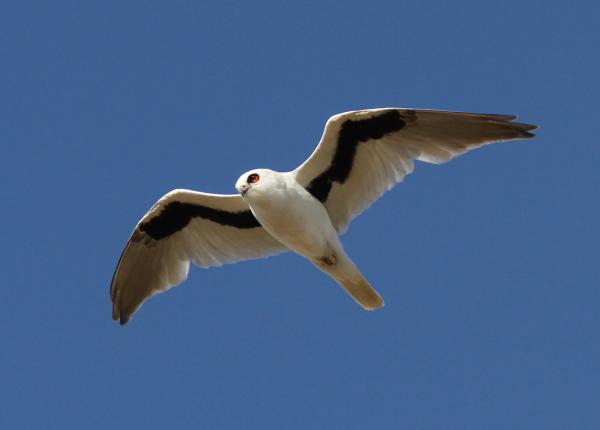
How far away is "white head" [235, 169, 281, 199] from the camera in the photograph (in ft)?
56.5

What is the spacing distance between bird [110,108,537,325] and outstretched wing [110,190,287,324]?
0.05 ft

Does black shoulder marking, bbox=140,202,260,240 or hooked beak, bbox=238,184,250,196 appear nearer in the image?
hooked beak, bbox=238,184,250,196

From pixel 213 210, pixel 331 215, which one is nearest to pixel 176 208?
pixel 213 210

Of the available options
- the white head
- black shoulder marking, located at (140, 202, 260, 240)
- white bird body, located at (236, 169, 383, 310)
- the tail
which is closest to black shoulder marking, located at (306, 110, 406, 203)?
white bird body, located at (236, 169, 383, 310)

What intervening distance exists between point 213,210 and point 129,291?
1998mm

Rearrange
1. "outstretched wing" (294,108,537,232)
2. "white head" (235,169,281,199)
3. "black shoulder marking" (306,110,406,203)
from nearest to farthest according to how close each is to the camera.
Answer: "white head" (235,169,281,199) → "outstretched wing" (294,108,537,232) → "black shoulder marking" (306,110,406,203)

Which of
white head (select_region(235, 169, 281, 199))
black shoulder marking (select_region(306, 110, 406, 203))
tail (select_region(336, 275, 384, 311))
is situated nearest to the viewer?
white head (select_region(235, 169, 281, 199))

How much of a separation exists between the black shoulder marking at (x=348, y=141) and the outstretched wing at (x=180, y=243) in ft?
4.56

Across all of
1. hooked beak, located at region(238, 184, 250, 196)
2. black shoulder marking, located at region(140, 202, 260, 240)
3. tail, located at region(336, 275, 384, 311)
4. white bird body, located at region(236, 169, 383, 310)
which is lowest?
tail, located at region(336, 275, 384, 311)

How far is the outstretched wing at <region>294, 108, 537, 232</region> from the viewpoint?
17812 mm

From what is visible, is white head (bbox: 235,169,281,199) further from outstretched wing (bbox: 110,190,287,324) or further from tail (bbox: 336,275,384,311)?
tail (bbox: 336,275,384,311)

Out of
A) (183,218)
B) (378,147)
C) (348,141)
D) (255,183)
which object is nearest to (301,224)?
(255,183)

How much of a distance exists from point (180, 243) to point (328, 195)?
8.94 feet

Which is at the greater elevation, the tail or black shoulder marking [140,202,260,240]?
black shoulder marking [140,202,260,240]
